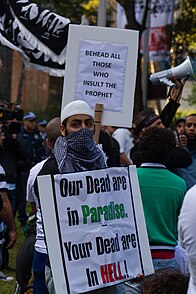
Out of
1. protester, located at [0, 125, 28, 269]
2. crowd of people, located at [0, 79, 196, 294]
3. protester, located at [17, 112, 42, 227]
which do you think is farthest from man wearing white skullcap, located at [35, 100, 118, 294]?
protester, located at [17, 112, 42, 227]

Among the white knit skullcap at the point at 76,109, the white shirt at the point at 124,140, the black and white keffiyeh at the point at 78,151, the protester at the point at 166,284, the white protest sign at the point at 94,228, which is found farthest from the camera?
the white shirt at the point at 124,140

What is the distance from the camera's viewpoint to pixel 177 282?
4.02 m

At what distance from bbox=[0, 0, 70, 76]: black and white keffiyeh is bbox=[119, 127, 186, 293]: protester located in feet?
7.29

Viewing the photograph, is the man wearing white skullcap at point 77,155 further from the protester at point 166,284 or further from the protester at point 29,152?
the protester at point 29,152

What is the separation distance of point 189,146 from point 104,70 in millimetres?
1595

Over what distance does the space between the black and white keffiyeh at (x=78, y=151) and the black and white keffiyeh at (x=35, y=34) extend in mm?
2615

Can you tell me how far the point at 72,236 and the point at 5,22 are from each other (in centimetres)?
385

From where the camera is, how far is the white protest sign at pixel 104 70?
670cm

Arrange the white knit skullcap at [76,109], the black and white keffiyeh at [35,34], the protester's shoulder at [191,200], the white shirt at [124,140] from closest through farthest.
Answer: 1. the protester's shoulder at [191,200]
2. the white knit skullcap at [76,109]
3. the black and white keffiyeh at [35,34]
4. the white shirt at [124,140]

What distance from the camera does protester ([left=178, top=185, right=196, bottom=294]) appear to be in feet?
12.7

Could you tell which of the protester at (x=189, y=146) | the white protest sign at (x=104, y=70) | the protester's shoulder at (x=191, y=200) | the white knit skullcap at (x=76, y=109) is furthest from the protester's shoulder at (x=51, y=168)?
the protester at (x=189, y=146)

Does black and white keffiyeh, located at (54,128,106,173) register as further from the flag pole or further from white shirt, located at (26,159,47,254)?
the flag pole

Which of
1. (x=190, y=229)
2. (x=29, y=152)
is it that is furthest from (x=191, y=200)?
(x=29, y=152)

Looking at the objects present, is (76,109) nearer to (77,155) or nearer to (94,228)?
(77,155)
